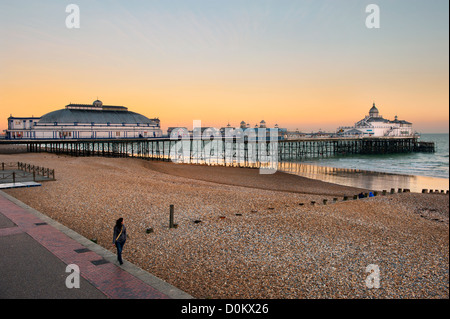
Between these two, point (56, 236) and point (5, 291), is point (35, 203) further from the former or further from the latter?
point (5, 291)

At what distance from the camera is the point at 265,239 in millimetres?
10422

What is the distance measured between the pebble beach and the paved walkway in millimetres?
875

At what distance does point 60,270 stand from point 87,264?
0.59 m

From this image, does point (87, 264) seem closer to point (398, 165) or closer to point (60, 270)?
point (60, 270)

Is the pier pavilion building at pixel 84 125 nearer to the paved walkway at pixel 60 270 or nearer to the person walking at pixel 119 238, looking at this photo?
the paved walkway at pixel 60 270

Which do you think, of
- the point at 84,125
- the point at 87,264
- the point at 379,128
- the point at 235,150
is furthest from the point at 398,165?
the point at 379,128

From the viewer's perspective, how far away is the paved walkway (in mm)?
5875

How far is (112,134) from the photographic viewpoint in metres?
75.3

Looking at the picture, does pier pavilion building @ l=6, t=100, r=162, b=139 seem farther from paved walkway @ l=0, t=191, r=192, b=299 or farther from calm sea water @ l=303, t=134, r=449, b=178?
paved walkway @ l=0, t=191, r=192, b=299

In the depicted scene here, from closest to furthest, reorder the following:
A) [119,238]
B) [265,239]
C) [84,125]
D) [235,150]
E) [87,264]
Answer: [87,264]
[119,238]
[265,239]
[84,125]
[235,150]

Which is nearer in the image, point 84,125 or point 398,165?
point 398,165

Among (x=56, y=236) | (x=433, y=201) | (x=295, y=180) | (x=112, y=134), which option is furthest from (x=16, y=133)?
(x=433, y=201)

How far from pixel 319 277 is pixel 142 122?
78.7 metres

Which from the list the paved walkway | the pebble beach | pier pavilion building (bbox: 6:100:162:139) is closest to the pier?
pier pavilion building (bbox: 6:100:162:139)
